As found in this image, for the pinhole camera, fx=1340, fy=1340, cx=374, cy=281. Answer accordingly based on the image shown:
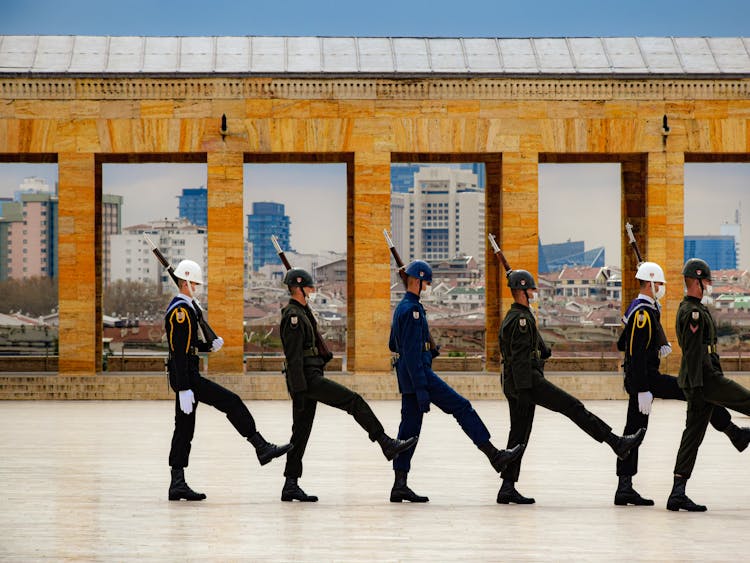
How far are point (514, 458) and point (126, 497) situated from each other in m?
3.49

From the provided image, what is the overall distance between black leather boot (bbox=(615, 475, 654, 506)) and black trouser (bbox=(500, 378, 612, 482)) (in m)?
0.41

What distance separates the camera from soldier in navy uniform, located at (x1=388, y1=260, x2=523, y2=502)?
11.7 metres

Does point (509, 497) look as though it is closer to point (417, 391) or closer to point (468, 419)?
point (468, 419)

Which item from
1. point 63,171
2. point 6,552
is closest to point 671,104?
point 63,171

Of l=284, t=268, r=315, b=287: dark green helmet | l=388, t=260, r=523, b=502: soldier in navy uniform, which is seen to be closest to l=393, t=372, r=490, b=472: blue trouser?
l=388, t=260, r=523, b=502: soldier in navy uniform

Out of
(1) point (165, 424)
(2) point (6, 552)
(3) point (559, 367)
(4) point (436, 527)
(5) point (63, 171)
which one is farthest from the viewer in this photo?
(3) point (559, 367)

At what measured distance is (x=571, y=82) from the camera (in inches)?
977

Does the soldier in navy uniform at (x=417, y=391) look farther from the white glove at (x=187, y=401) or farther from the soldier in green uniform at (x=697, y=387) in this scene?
the white glove at (x=187, y=401)

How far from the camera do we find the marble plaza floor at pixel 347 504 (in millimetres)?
9492

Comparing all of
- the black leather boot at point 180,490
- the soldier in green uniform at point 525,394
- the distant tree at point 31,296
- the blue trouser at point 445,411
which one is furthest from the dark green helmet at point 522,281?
the distant tree at point 31,296

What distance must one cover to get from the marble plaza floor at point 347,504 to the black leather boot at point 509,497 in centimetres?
16

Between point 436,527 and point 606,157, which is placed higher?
point 606,157

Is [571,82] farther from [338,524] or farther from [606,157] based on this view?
[338,524]

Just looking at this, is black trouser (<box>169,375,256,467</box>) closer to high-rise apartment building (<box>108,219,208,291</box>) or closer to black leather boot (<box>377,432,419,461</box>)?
black leather boot (<box>377,432,419,461</box>)
